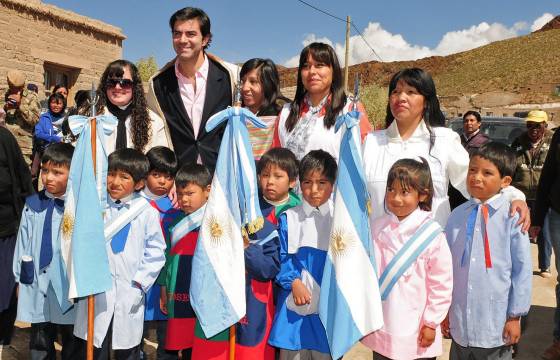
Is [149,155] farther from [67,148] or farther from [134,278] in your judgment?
[134,278]

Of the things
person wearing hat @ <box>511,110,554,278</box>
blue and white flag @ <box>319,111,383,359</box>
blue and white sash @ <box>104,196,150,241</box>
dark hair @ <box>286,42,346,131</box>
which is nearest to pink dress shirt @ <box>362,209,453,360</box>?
blue and white flag @ <box>319,111,383,359</box>

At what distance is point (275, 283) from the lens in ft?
8.96

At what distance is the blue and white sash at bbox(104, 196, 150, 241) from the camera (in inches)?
112

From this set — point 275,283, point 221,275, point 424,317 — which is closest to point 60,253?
point 221,275

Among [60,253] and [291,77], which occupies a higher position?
[291,77]

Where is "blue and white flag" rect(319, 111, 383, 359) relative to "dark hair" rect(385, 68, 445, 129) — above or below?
below

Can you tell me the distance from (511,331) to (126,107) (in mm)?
2831

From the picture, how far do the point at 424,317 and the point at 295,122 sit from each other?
1443mm

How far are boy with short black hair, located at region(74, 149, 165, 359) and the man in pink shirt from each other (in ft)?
2.45

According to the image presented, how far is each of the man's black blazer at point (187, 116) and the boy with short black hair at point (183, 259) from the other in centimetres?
62

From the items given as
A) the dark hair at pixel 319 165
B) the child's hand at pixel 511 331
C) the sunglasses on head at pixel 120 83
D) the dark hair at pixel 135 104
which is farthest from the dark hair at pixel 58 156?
the child's hand at pixel 511 331

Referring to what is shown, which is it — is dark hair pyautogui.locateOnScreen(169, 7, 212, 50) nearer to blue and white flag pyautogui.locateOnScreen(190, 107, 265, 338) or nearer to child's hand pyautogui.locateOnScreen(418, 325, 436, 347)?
blue and white flag pyautogui.locateOnScreen(190, 107, 265, 338)

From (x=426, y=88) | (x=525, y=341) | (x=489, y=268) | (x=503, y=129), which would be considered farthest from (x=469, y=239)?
(x=503, y=129)

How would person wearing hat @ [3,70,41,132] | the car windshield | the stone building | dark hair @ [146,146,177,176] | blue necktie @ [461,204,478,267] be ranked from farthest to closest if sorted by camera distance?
the stone building, the car windshield, person wearing hat @ [3,70,41,132], dark hair @ [146,146,177,176], blue necktie @ [461,204,478,267]
